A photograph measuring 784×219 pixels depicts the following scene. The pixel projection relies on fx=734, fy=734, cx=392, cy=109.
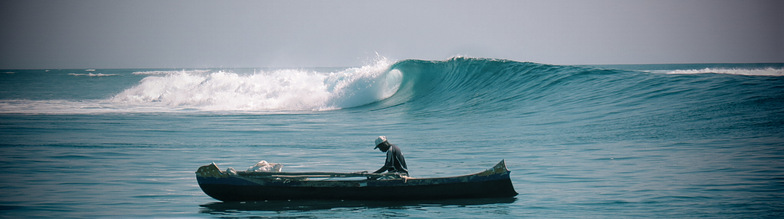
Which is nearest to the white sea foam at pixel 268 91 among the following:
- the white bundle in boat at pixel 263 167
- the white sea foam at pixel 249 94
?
the white sea foam at pixel 249 94

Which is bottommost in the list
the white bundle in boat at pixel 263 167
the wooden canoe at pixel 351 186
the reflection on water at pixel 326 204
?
the reflection on water at pixel 326 204

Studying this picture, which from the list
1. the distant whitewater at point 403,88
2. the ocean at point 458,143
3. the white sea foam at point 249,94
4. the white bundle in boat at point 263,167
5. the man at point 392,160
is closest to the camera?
the ocean at point 458,143

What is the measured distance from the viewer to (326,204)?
11.2m

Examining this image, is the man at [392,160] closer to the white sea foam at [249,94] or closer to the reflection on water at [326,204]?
the reflection on water at [326,204]

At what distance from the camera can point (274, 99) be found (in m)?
39.2

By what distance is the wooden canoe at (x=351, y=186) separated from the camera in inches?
437

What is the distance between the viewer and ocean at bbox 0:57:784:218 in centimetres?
1088

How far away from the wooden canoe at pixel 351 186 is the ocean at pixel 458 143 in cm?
16

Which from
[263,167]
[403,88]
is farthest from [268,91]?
[263,167]

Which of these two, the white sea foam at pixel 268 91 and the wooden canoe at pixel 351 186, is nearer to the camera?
the wooden canoe at pixel 351 186

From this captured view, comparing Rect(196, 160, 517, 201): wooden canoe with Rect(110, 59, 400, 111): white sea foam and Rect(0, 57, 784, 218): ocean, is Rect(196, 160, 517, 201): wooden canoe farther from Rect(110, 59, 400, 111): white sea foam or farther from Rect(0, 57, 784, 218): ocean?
Rect(110, 59, 400, 111): white sea foam

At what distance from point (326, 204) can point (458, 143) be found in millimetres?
8269

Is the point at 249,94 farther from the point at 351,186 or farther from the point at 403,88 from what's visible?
the point at 351,186

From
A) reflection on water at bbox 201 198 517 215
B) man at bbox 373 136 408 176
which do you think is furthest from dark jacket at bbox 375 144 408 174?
reflection on water at bbox 201 198 517 215
